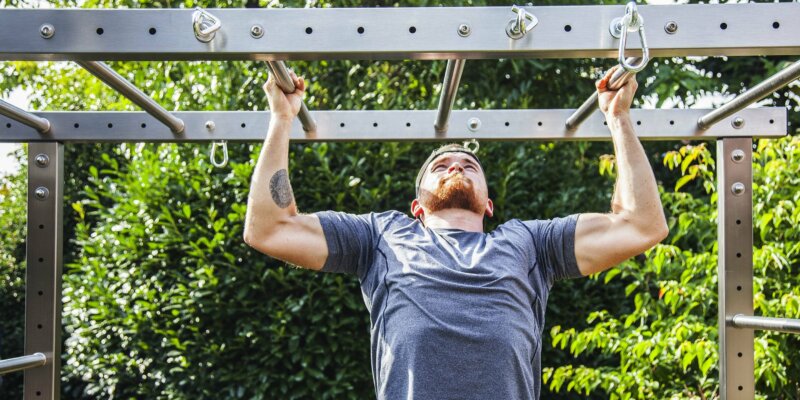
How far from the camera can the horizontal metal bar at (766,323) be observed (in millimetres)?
1810

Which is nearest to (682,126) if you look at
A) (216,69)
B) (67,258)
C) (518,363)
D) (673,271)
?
(518,363)

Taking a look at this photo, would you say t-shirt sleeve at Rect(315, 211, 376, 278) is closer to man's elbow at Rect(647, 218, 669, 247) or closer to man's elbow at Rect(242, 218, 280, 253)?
man's elbow at Rect(242, 218, 280, 253)

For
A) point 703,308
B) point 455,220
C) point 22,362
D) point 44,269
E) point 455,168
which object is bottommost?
point 22,362

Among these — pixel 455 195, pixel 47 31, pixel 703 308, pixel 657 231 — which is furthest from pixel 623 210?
pixel 703 308

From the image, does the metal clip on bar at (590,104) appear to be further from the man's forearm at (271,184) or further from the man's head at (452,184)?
the man's forearm at (271,184)

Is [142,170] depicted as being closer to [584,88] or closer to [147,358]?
[147,358]

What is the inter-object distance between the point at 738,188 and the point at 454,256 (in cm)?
84

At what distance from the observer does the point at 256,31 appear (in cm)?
126

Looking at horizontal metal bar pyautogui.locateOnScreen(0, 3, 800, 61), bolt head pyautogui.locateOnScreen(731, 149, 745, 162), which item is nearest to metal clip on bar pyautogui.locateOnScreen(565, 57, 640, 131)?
horizontal metal bar pyautogui.locateOnScreen(0, 3, 800, 61)

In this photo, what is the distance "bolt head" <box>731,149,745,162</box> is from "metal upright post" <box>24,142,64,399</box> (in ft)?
5.75

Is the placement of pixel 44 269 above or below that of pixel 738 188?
below

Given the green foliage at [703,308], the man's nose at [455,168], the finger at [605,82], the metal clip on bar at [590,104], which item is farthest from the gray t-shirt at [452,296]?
the green foliage at [703,308]

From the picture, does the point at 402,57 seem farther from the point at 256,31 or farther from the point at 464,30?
the point at 256,31

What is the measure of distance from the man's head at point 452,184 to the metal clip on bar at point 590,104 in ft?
0.91
